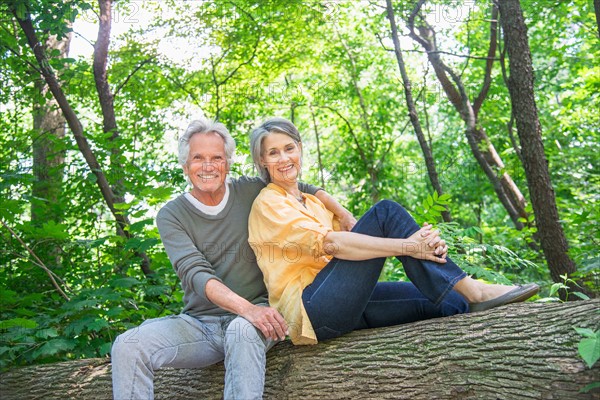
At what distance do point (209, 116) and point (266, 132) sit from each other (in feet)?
22.3

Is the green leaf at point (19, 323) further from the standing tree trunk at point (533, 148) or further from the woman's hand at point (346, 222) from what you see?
A: the standing tree trunk at point (533, 148)

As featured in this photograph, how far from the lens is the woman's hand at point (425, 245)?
2.84m

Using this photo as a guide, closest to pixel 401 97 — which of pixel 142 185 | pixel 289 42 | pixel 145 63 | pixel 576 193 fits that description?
pixel 289 42

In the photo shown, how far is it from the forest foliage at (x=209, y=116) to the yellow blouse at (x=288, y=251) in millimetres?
1148

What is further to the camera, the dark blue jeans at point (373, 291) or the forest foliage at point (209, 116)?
the forest foliage at point (209, 116)

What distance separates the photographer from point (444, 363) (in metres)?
2.70

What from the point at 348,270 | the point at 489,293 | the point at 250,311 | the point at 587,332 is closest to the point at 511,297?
the point at 489,293

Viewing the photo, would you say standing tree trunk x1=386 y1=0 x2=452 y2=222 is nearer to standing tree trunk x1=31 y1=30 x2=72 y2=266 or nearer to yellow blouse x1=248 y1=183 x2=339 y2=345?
standing tree trunk x1=31 y1=30 x2=72 y2=266

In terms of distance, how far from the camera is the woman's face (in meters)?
3.25

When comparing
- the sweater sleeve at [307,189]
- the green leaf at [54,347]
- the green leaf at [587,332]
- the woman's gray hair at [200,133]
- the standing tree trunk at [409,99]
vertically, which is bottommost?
the green leaf at [587,332]

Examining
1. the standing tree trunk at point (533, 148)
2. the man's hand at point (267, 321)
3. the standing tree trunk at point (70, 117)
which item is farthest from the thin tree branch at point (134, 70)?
the man's hand at point (267, 321)

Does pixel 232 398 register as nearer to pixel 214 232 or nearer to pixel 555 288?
pixel 214 232

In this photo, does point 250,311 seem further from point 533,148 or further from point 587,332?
point 533,148

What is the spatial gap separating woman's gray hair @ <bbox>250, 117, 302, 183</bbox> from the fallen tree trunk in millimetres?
981
